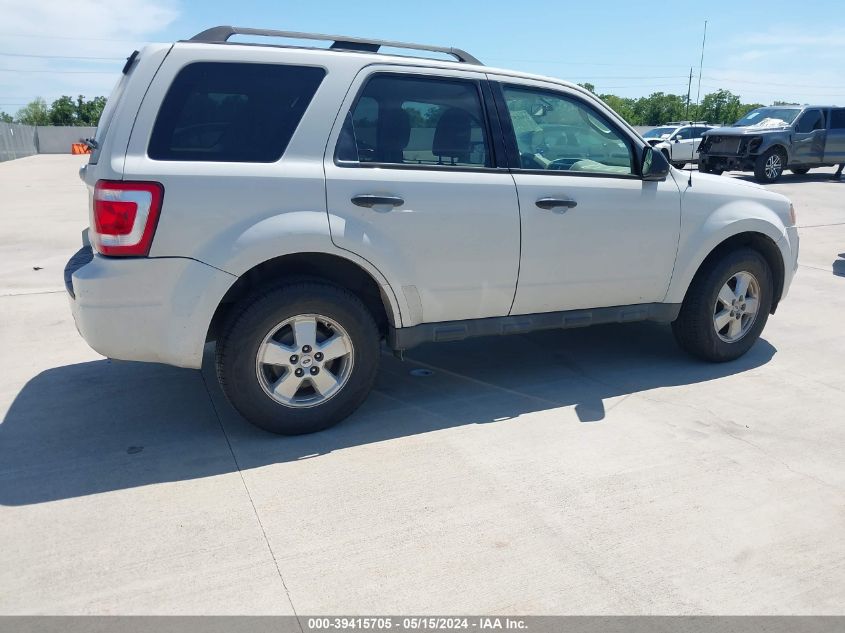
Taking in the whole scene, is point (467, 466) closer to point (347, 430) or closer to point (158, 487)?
→ point (347, 430)

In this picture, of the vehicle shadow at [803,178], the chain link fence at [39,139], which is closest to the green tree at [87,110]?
the chain link fence at [39,139]

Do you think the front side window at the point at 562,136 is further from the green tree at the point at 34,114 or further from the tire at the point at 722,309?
the green tree at the point at 34,114

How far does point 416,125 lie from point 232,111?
1.03m

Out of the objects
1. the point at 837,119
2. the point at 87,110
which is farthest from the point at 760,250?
the point at 87,110

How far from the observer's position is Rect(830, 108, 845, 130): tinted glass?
19.5m

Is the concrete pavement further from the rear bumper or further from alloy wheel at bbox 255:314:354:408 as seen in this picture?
the rear bumper

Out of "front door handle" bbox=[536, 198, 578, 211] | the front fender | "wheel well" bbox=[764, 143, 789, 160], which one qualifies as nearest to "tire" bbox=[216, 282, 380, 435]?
"front door handle" bbox=[536, 198, 578, 211]

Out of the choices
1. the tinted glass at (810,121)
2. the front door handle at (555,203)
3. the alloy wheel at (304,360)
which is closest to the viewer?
the alloy wheel at (304,360)

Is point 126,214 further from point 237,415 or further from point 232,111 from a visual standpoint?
point 237,415

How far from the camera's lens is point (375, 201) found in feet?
12.6

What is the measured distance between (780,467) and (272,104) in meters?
3.16

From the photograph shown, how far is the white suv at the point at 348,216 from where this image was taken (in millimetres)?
3520

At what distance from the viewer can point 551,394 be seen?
4.66m

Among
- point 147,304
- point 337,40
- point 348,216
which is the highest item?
point 337,40
